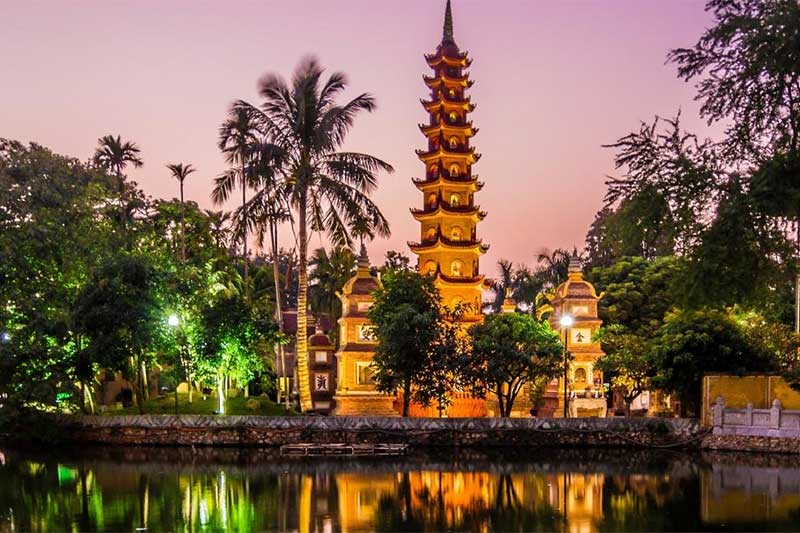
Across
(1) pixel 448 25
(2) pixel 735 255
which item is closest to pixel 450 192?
(1) pixel 448 25

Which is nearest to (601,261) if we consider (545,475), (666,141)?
(545,475)

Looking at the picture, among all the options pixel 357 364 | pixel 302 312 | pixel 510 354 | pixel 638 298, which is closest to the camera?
pixel 510 354

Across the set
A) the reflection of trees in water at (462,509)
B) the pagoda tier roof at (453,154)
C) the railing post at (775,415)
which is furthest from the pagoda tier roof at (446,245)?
the reflection of trees in water at (462,509)

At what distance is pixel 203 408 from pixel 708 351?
2118 centimetres

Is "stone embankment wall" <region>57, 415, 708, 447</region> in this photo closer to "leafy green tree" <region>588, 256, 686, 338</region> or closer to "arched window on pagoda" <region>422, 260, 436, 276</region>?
"leafy green tree" <region>588, 256, 686, 338</region>

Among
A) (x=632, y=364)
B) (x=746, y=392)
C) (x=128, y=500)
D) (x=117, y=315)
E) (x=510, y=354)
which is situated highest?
(x=117, y=315)

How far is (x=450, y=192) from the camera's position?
47.4 metres

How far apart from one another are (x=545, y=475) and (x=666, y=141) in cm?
1075

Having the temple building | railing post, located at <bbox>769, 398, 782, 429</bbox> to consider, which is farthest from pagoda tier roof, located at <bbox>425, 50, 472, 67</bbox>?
railing post, located at <bbox>769, 398, 782, 429</bbox>

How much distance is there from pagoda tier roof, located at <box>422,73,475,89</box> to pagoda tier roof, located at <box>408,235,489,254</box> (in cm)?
841

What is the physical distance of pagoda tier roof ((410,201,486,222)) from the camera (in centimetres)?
4656

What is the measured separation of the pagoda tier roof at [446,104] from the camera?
47844 mm

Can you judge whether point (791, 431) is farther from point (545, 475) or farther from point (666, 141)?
point (666, 141)

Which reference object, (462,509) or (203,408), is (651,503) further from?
(203,408)
